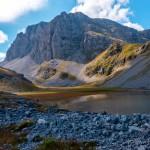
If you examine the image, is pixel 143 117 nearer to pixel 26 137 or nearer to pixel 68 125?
pixel 68 125

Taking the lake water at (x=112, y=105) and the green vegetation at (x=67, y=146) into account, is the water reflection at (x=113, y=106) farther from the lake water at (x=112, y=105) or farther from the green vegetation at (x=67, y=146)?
the green vegetation at (x=67, y=146)

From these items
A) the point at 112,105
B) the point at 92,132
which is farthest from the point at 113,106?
the point at 92,132

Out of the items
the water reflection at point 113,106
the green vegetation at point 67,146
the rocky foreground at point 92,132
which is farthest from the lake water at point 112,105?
the green vegetation at point 67,146

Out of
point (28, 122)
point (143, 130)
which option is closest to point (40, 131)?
point (28, 122)

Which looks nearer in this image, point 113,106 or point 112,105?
point 113,106

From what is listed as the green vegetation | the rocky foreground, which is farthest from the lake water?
the green vegetation

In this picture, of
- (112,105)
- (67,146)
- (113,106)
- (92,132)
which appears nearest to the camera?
(67,146)

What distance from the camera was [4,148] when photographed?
23.0 m

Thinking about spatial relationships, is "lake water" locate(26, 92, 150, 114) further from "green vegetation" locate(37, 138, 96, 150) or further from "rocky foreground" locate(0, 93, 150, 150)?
"green vegetation" locate(37, 138, 96, 150)

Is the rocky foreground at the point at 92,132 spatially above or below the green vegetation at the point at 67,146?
above

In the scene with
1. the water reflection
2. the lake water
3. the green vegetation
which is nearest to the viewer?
the green vegetation

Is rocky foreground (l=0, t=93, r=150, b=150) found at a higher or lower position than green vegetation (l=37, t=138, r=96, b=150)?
higher

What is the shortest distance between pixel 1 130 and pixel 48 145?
9.98 metres

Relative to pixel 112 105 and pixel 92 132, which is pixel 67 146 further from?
pixel 112 105
